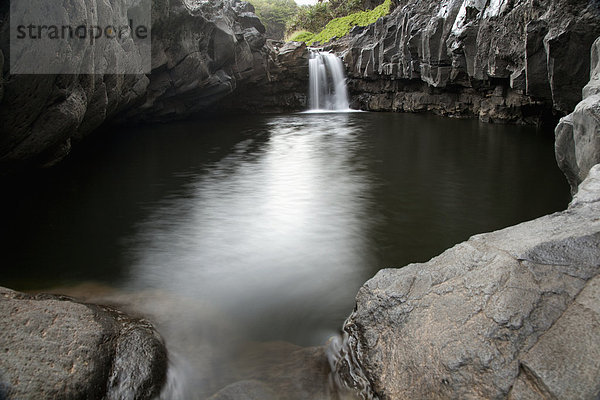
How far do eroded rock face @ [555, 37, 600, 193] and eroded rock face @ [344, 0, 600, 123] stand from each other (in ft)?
13.4

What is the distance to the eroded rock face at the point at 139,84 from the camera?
5.98 m

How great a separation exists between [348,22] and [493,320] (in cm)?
3571

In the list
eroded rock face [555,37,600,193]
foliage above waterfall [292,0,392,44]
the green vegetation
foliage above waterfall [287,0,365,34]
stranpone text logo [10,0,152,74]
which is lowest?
eroded rock face [555,37,600,193]

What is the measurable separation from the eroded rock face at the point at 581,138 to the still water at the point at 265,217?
1343 mm

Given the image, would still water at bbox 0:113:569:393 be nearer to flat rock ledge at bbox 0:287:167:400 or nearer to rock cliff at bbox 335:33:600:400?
flat rock ledge at bbox 0:287:167:400

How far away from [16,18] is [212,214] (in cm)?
385

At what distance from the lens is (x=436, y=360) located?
2.51 m

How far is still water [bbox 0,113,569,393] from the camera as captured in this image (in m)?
4.54

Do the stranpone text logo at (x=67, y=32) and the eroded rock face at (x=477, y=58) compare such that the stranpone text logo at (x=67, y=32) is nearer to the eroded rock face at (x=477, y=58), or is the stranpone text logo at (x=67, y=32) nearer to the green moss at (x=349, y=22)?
the eroded rock face at (x=477, y=58)

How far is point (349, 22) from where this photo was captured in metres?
34.2

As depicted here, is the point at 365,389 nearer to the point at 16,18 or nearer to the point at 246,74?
the point at 16,18

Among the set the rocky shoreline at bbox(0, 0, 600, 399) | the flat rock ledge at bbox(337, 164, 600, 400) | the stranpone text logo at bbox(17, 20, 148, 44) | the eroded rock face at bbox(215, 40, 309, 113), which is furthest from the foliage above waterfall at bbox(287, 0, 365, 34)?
the flat rock ledge at bbox(337, 164, 600, 400)

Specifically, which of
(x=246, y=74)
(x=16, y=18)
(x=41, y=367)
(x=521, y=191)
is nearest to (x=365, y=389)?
(x=41, y=367)

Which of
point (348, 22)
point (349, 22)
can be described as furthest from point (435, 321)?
point (348, 22)
